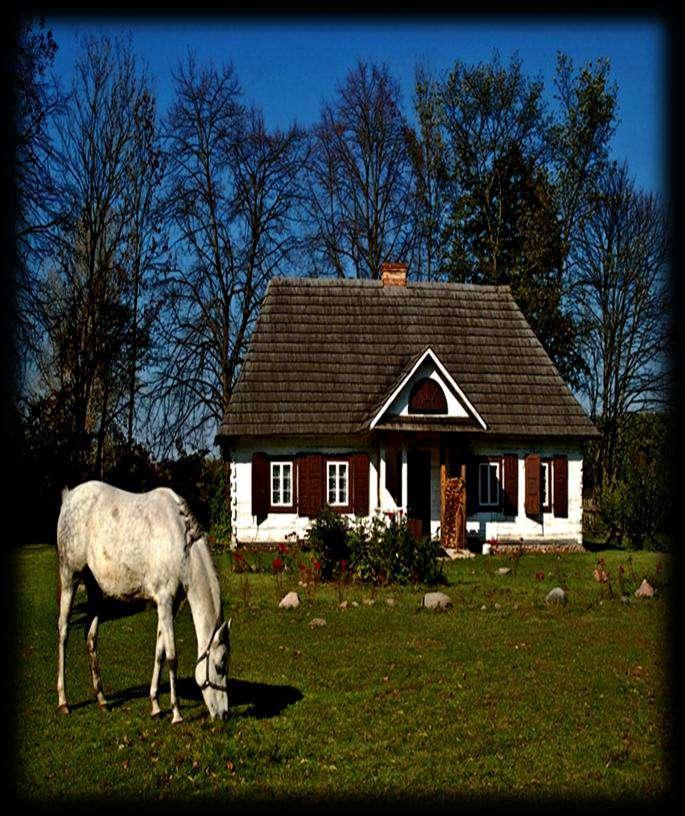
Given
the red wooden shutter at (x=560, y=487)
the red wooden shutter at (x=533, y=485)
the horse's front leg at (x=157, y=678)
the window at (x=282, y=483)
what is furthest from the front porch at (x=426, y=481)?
the horse's front leg at (x=157, y=678)

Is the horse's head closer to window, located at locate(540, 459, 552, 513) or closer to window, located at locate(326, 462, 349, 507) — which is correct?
window, located at locate(326, 462, 349, 507)

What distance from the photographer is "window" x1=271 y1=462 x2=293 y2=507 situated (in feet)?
84.0

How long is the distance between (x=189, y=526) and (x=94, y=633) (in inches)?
60.3

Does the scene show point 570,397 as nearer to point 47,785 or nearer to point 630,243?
point 630,243

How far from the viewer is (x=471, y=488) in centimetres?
2625

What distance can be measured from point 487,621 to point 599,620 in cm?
165

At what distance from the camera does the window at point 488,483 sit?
86.3 feet

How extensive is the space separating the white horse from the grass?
48cm

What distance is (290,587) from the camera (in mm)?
17094

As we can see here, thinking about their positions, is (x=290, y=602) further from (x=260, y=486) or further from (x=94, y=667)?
(x=260, y=486)

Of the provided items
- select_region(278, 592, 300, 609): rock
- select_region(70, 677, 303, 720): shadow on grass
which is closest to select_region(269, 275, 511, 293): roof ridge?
select_region(278, 592, 300, 609): rock

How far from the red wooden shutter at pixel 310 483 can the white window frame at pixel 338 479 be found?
0.87ft

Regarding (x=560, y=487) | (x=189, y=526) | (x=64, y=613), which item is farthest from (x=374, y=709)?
(x=560, y=487)

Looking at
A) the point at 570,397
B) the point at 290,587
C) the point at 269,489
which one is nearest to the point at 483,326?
the point at 570,397
